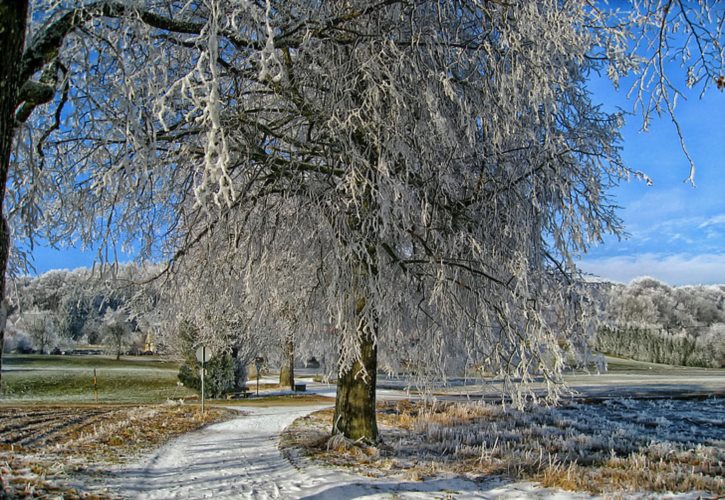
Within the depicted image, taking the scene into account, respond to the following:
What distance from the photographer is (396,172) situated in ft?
23.2

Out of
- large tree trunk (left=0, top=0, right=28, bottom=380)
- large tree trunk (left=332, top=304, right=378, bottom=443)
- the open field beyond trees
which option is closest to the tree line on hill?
the open field beyond trees

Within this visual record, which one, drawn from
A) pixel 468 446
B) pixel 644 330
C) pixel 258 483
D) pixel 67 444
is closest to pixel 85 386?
pixel 67 444

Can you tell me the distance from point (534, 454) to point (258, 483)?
438 centimetres

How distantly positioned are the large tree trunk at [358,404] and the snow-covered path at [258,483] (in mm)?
1201

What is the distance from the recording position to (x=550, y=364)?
21.3 ft

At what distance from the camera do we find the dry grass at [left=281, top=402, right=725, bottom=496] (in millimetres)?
6781

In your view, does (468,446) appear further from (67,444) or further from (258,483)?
(67,444)

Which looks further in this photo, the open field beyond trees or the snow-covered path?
the open field beyond trees

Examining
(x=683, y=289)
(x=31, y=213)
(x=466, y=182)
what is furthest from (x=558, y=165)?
(x=683, y=289)

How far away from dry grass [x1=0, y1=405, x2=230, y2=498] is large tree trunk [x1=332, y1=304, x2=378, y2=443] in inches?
134

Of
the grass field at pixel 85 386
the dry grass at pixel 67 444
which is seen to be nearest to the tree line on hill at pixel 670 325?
the grass field at pixel 85 386

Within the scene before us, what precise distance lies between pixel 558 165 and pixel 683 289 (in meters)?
87.1

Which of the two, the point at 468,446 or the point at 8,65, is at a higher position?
the point at 8,65

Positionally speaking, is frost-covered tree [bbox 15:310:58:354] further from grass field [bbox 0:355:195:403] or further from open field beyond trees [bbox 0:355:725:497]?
open field beyond trees [bbox 0:355:725:497]
